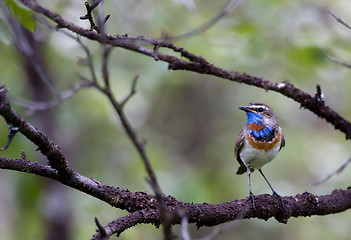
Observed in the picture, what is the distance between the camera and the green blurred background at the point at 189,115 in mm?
5379

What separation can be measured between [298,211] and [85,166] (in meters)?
4.63

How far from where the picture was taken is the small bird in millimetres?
4021

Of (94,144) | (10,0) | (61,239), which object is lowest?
(10,0)

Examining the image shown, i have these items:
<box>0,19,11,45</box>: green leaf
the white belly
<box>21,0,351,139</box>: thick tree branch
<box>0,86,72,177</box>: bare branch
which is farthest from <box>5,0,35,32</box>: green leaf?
the white belly

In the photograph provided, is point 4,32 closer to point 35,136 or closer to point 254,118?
point 35,136

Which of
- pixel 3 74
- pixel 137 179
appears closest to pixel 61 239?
pixel 137 179

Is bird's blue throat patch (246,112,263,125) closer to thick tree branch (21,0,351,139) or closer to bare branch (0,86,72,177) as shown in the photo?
thick tree branch (21,0,351,139)

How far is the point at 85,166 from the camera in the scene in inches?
288

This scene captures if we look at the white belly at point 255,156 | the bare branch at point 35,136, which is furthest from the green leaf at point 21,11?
the white belly at point 255,156

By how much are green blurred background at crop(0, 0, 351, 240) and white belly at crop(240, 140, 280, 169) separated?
1086 millimetres

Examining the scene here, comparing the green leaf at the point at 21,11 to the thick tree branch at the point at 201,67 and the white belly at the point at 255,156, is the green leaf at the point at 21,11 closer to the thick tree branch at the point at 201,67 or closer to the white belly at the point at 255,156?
the thick tree branch at the point at 201,67

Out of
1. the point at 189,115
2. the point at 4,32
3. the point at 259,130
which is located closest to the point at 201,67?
the point at 259,130

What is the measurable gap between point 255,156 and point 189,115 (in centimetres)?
507

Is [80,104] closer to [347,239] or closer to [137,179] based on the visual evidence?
[137,179]
